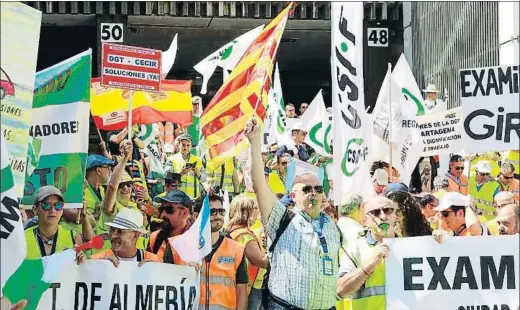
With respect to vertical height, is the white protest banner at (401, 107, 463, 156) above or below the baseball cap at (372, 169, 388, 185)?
above

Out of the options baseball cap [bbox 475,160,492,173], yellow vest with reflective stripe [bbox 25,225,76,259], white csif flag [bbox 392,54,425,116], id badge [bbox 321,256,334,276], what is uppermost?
white csif flag [bbox 392,54,425,116]

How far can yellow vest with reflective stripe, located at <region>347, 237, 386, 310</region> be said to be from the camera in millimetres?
7066

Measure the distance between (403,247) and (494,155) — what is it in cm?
477

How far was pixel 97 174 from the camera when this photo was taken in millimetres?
8812

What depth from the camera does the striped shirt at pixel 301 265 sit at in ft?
21.9

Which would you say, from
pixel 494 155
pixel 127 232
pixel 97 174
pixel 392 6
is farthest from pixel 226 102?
pixel 392 6

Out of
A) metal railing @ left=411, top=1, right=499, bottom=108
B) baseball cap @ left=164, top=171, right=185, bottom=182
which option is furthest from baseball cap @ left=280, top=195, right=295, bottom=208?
metal railing @ left=411, top=1, right=499, bottom=108

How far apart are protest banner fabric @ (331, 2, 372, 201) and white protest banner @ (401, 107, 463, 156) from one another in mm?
2508

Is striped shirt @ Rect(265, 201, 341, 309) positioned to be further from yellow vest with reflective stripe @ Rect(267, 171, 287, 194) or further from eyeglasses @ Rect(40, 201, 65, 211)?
yellow vest with reflective stripe @ Rect(267, 171, 287, 194)

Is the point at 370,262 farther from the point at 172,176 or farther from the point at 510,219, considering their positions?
the point at 172,176

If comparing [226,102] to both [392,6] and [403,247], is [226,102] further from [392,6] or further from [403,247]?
[392,6]

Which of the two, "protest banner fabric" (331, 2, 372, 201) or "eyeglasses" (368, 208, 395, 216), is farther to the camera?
"protest banner fabric" (331, 2, 372, 201)

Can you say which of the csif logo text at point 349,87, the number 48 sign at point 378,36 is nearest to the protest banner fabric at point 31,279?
the csif logo text at point 349,87

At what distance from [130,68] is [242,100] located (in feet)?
8.17
